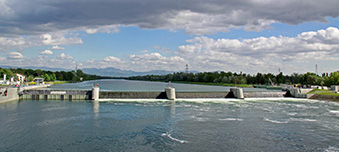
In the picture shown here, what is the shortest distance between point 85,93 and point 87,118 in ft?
76.8

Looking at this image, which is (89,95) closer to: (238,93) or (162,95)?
(162,95)

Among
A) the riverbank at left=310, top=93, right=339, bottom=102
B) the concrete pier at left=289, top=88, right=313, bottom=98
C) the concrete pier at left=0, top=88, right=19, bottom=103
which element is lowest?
the riverbank at left=310, top=93, right=339, bottom=102

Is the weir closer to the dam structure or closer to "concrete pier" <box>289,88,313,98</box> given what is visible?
the dam structure

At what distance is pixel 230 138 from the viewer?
23.7 metres

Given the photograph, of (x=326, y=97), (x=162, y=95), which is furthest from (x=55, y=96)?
(x=326, y=97)

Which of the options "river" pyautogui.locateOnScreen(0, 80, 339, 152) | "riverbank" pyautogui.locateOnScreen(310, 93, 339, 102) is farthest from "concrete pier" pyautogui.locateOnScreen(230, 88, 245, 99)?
"river" pyautogui.locateOnScreen(0, 80, 339, 152)

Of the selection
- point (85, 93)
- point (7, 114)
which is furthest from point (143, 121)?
point (85, 93)

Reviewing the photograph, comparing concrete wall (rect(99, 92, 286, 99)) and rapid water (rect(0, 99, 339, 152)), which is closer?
rapid water (rect(0, 99, 339, 152))

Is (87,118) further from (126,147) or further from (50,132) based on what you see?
(126,147)

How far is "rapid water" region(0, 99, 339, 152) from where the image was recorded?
21172 millimetres

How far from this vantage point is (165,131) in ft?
86.1

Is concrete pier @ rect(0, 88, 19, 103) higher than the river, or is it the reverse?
concrete pier @ rect(0, 88, 19, 103)

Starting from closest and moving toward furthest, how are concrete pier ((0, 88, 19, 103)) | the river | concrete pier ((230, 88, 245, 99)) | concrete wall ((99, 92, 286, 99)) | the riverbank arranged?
the river
concrete pier ((0, 88, 19, 103))
concrete wall ((99, 92, 286, 99))
the riverbank
concrete pier ((230, 88, 245, 99))

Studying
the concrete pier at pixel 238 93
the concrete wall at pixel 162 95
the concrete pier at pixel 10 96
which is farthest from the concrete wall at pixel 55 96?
the concrete pier at pixel 238 93
